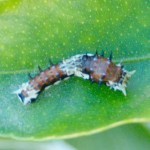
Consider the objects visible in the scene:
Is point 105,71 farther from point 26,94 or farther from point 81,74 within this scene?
point 26,94

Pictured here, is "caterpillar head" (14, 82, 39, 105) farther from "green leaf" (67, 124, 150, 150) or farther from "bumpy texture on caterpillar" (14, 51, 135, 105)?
"green leaf" (67, 124, 150, 150)

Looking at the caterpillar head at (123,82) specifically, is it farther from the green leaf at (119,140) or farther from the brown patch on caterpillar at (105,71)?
the green leaf at (119,140)

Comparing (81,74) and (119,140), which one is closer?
(81,74)

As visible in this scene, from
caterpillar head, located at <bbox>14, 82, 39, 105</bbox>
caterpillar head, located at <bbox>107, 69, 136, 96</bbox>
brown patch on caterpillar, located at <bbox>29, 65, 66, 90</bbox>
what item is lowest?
caterpillar head, located at <bbox>107, 69, 136, 96</bbox>

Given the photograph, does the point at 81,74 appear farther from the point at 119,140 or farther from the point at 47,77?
the point at 119,140

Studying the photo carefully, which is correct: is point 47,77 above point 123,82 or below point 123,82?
above

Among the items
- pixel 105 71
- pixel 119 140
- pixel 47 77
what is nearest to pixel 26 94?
pixel 47 77

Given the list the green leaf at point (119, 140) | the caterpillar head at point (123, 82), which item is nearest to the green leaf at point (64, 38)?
the caterpillar head at point (123, 82)

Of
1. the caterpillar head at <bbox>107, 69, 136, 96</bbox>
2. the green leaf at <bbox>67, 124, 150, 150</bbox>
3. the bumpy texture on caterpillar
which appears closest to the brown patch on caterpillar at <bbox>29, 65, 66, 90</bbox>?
the bumpy texture on caterpillar

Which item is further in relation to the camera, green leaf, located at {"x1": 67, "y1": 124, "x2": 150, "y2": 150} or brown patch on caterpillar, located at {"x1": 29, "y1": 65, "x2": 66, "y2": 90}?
green leaf, located at {"x1": 67, "y1": 124, "x2": 150, "y2": 150}
